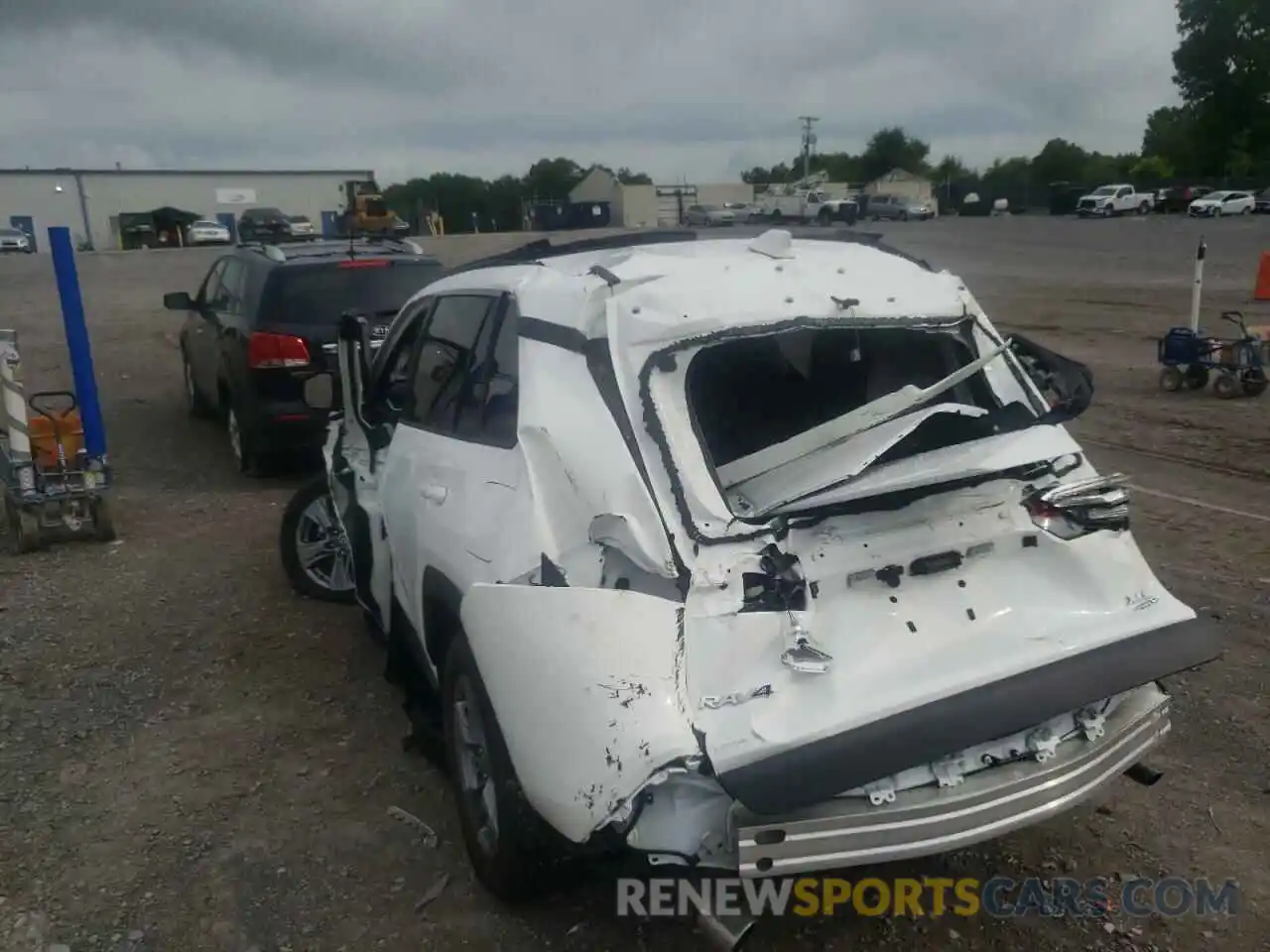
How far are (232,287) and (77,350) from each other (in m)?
1.86

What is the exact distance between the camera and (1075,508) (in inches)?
115

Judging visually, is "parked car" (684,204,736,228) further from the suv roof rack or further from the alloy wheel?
the alloy wheel

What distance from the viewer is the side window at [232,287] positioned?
820cm

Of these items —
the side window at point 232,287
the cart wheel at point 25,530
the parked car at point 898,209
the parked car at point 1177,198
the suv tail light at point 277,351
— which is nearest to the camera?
the cart wheel at point 25,530

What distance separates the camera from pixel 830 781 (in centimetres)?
232

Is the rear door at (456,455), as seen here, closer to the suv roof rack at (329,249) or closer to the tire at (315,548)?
the tire at (315,548)

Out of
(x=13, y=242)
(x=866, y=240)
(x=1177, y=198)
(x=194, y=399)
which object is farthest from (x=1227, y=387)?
(x=1177, y=198)

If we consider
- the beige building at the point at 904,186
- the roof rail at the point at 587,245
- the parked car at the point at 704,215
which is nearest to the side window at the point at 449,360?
the roof rail at the point at 587,245

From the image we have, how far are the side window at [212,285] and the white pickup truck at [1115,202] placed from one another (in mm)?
49196

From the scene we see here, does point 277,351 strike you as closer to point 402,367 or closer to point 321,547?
point 321,547

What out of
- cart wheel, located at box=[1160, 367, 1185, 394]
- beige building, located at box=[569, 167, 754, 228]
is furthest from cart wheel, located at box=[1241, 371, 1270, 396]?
beige building, located at box=[569, 167, 754, 228]

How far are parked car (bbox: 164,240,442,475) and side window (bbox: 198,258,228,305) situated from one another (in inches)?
32.9

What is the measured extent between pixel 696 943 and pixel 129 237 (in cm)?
5207

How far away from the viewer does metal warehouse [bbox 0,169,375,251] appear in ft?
188
